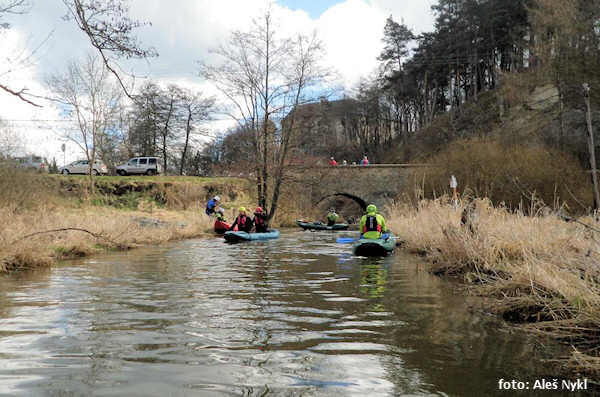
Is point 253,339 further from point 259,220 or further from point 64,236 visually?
point 259,220

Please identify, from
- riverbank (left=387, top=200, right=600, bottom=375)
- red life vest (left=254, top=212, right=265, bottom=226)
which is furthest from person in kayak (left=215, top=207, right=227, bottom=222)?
riverbank (left=387, top=200, right=600, bottom=375)

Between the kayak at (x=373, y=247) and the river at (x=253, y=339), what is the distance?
351cm

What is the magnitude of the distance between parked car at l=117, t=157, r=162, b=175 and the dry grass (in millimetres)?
17524

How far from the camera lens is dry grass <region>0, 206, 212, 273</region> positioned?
32.7 ft

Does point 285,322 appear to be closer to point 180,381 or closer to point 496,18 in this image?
point 180,381

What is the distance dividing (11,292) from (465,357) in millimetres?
6427

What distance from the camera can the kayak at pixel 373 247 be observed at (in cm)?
1246

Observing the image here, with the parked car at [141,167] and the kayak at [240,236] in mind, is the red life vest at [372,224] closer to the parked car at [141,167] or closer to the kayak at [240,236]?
the kayak at [240,236]

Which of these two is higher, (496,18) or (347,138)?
(496,18)

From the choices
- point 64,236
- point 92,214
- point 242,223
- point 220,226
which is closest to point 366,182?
point 220,226

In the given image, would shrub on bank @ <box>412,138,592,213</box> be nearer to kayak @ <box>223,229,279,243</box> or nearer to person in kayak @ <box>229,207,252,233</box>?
kayak @ <box>223,229,279,243</box>

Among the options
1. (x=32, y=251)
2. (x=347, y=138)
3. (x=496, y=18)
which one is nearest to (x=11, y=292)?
(x=32, y=251)

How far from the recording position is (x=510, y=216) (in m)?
9.78

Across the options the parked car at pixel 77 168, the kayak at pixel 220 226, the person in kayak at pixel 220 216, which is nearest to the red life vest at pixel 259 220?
the kayak at pixel 220 226
